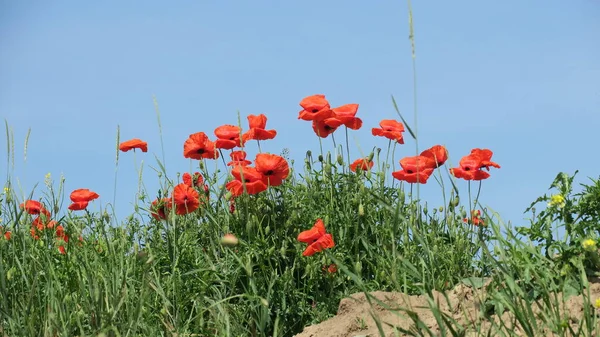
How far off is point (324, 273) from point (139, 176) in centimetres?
116

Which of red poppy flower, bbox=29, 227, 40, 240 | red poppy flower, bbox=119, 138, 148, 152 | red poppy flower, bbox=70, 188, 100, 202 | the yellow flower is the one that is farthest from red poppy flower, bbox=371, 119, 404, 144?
red poppy flower, bbox=29, 227, 40, 240

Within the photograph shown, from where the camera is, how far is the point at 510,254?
3.33 meters

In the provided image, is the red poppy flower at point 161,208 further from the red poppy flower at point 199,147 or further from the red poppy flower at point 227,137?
the red poppy flower at point 227,137

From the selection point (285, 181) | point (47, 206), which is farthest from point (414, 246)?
point (47, 206)

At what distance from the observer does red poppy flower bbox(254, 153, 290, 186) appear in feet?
13.4

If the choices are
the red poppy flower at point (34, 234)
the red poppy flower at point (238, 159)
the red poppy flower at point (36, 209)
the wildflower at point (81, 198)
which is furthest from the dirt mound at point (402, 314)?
the red poppy flower at point (36, 209)

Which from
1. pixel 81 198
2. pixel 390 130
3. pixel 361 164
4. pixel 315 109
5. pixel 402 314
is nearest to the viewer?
pixel 402 314

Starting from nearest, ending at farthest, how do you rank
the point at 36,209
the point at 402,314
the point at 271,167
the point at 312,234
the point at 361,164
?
the point at 402,314 → the point at 312,234 → the point at 271,167 → the point at 361,164 → the point at 36,209

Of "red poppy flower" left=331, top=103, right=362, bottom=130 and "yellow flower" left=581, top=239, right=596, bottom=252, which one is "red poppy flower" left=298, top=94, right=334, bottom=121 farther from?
"yellow flower" left=581, top=239, right=596, bottom=252

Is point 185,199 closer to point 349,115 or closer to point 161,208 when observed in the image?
point 161,208

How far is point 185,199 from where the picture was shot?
439cm

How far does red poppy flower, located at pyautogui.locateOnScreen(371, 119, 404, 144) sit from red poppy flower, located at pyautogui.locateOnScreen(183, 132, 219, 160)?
1011 mm

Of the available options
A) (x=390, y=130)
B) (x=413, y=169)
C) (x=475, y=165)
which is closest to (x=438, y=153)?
(x=413, y=169)

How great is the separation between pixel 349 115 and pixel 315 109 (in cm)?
21
